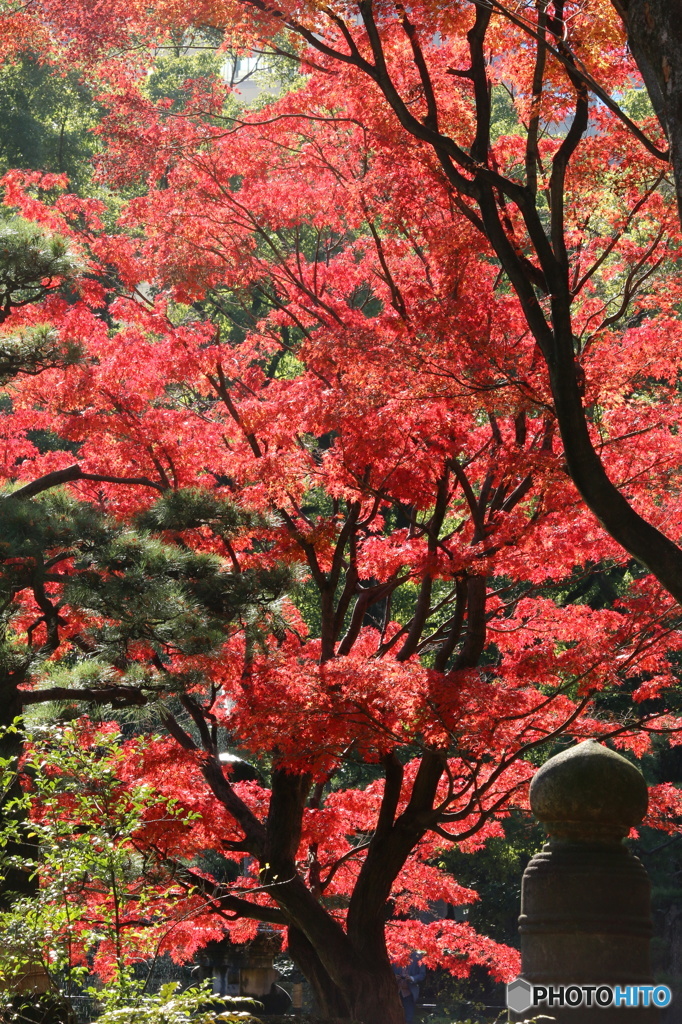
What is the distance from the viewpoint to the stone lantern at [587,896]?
12.6ft

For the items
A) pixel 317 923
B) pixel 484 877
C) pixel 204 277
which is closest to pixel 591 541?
pixel 317 923

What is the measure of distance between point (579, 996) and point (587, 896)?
1.19ft

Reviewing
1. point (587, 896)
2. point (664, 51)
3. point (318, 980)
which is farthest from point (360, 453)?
point (587, 896)

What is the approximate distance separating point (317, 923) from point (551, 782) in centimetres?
456

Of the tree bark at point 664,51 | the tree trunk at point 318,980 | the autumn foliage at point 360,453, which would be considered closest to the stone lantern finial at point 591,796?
the autumn foliage at point 360,453

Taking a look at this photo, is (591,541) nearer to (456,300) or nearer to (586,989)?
(456,300)

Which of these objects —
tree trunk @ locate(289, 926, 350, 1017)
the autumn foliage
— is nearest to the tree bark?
the autumn foliage

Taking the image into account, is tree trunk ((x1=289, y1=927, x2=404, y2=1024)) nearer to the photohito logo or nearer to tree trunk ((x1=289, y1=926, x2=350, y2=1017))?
tree trunk ((x1=289, y1=926, x2=350, y2=1017))

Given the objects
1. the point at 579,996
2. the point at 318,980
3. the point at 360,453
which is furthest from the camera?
the point at 318,980

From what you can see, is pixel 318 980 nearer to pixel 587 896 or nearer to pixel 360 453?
pixel 360 453

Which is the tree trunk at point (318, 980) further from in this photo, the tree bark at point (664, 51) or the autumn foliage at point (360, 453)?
the tree bark at point (664, 51)

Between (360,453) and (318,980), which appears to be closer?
(360,453)

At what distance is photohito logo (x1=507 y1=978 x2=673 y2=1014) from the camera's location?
3801 millimetres

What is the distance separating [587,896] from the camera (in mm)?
3893
